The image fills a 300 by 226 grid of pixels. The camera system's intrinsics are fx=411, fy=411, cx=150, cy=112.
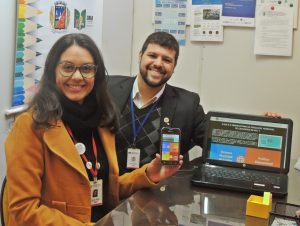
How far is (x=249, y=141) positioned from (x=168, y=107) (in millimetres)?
569

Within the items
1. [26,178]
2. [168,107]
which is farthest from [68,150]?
[168,107]

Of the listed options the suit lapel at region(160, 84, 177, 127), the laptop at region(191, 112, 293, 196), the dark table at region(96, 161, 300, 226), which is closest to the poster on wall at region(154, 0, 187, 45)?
the suit lapel at region(160, 84, 177, 127)

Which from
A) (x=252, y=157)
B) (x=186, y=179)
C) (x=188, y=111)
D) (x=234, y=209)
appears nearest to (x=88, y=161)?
(x=186, y=179)

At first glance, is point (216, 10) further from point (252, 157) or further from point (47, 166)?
point (47, 166)

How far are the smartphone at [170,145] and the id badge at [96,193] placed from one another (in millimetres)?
261

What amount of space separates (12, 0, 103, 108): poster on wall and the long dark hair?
1.87ft

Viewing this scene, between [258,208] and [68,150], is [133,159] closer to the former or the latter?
[68,150]

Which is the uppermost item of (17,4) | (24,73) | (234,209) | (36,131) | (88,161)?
(17,4)

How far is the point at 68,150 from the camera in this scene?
1.37 metres

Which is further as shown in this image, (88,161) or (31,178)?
(88,161)

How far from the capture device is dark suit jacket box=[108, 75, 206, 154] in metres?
2.13

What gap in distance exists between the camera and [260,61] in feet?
9.54

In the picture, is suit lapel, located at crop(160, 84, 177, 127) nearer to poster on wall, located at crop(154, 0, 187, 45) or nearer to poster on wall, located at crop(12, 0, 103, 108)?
poster on wall, located at crop(12, 0, 103, 108)

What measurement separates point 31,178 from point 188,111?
3.52ft
